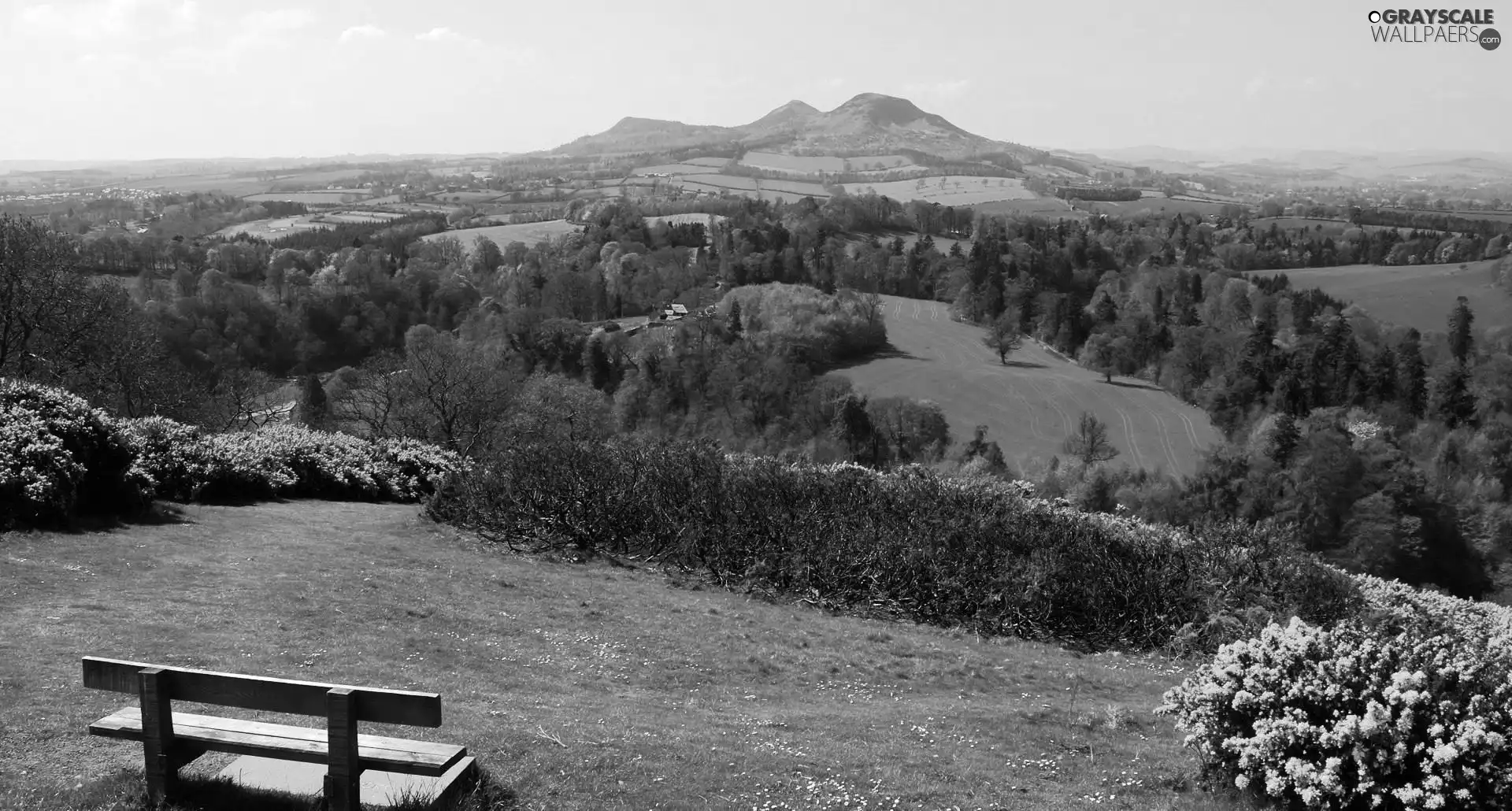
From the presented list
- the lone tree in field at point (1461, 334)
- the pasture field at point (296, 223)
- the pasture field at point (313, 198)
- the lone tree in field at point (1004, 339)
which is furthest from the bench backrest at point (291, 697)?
the pasture field at point (313, 198)

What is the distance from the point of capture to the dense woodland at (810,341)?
125ft

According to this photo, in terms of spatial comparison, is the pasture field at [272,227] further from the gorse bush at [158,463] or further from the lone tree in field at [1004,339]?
the gorse bush at [158,463]

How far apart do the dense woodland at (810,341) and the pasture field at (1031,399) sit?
2.86 metres

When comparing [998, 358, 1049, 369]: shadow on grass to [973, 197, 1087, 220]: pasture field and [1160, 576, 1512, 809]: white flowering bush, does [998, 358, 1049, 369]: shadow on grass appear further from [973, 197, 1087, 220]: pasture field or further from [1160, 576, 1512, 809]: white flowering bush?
[1160, 576, 1512, 809]: white flowering bush

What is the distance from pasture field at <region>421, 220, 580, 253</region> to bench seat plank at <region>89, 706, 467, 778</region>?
12386 centimetres

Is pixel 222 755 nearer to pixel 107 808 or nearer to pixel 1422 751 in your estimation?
pixel 107 808

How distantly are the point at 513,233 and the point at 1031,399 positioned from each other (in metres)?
86.3

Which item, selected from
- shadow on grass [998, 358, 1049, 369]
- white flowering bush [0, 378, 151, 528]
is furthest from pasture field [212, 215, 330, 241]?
white flowering bush [0, 378, 151, 528]

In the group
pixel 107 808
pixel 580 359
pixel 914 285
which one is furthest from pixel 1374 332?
pixel 107 808

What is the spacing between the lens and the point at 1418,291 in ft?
340

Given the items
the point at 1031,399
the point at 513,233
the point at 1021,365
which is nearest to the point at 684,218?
the point at 513,233

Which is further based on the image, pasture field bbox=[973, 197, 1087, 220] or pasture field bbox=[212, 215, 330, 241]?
pasture field bbox=[973, 197, 1087, 220]

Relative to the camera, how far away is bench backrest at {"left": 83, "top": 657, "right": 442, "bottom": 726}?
5848 millimetres

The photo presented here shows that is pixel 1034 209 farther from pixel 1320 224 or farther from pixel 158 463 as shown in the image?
pixel 158 463
